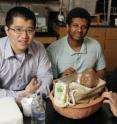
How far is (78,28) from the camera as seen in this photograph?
84.1 inches

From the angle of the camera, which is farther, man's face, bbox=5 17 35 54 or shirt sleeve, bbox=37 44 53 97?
shirt sleeve, bbox=37 44 53 97

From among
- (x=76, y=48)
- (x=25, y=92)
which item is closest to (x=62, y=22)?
(x=76, y=48)

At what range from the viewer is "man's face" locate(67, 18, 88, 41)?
2.13m

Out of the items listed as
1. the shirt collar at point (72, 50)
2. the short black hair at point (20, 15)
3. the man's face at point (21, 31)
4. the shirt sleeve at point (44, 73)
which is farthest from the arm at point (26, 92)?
the shirt collar at point (72, 50)

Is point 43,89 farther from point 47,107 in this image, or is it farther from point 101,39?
point 101,39

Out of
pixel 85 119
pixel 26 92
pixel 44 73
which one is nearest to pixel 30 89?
pixel 26 92

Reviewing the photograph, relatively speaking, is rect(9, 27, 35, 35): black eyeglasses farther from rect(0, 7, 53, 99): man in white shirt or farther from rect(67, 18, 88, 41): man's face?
rect(67, 18, 88, 41): man's face

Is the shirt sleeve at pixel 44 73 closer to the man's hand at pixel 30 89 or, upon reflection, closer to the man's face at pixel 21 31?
the man's hand at pixel 30 89

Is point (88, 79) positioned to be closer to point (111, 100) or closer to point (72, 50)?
point (111, 100)

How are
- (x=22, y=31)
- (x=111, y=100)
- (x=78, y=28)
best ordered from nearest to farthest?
1. (x=111, y=100)
2. (x=22, y=31)
3. (x=78, y=28)

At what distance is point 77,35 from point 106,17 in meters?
1.70

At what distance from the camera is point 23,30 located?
5.40 ft

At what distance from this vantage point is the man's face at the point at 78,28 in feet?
6.99

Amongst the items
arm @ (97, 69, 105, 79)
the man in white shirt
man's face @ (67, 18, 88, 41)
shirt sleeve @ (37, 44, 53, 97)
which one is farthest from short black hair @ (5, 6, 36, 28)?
arm @ (97, 69, 105, 79)
